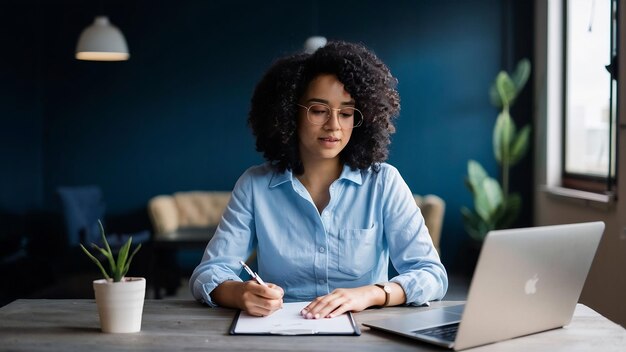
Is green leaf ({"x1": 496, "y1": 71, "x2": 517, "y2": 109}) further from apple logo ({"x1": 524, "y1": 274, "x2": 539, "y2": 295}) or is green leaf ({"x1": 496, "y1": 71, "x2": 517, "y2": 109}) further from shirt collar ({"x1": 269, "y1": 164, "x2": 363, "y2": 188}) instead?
apple logo ({"x1": 524, "y1": 274, "x2": 539, "y2": 295})

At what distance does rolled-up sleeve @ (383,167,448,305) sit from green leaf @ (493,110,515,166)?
4.15m

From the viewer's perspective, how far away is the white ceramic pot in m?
1.67

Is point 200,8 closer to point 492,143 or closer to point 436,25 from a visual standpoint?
point 436,25

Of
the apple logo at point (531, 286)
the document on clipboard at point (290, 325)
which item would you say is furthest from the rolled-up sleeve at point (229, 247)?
the apple logo at point (531, 286)

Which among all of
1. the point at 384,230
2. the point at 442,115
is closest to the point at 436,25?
the point at 442,115

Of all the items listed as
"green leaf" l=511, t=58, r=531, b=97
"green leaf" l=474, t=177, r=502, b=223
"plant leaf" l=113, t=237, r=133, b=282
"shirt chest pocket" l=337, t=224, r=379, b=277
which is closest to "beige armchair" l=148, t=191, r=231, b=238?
"green leaf" l=474, t=177, r=502, b=223

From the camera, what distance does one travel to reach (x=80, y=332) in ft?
5.64

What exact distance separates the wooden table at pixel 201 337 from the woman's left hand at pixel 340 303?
0.03 metres

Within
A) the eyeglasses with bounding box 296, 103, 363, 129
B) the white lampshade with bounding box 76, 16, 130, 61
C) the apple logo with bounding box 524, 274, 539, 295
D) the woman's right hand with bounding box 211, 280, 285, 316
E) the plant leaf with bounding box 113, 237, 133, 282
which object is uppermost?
the white lampshade with bounding box 76, 16, 130, 61

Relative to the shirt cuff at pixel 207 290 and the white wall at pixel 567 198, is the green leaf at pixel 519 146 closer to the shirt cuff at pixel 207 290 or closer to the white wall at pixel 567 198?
the white wall at pixel 567 198

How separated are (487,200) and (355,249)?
4.25 meters

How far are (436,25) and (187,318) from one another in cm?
553

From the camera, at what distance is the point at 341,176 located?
2.28 metres

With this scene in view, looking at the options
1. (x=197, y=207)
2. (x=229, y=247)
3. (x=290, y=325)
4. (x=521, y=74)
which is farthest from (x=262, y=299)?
(x=197, y=207)
